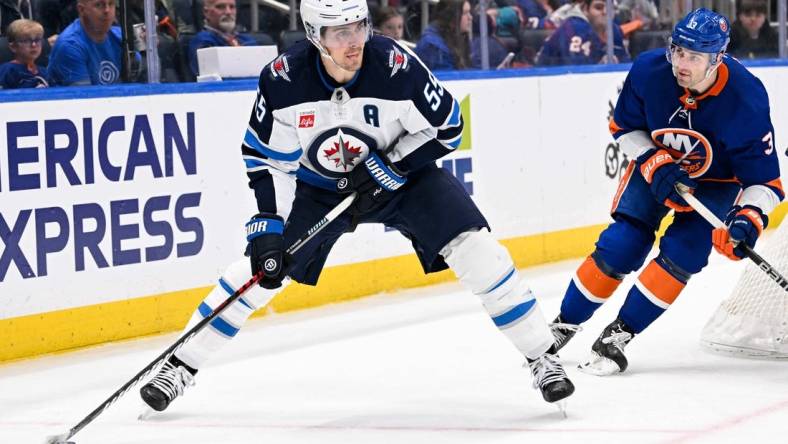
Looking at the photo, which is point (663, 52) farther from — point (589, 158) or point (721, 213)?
point (589, 158)

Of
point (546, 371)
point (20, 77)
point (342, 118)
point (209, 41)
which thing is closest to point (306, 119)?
point (342, 118)

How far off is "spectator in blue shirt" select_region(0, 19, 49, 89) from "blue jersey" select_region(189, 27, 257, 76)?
2.21 feet

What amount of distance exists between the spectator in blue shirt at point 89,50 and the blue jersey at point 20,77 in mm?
50

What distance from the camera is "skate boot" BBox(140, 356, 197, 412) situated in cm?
371

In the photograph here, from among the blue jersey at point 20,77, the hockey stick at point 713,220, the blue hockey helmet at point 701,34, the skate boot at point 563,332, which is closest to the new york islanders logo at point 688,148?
the hockey stick at point 713,220

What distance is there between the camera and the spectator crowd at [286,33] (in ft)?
15.7

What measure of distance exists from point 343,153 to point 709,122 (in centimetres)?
112

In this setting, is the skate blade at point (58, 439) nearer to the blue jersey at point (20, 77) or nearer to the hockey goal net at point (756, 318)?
the blue jersey at point (20, 77)

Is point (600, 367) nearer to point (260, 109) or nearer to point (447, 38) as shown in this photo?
point (260, 109)

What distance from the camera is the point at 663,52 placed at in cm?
425

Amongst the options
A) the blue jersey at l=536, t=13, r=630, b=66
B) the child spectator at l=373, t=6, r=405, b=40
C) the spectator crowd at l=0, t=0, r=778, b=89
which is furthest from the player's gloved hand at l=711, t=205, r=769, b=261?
the blue jersey at l=536, t=13, r=630, b=66

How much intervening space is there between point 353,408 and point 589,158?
338 centimetres

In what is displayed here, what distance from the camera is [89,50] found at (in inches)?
195

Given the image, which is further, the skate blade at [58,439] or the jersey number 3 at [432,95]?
the jersey number 3 at [432,95]
